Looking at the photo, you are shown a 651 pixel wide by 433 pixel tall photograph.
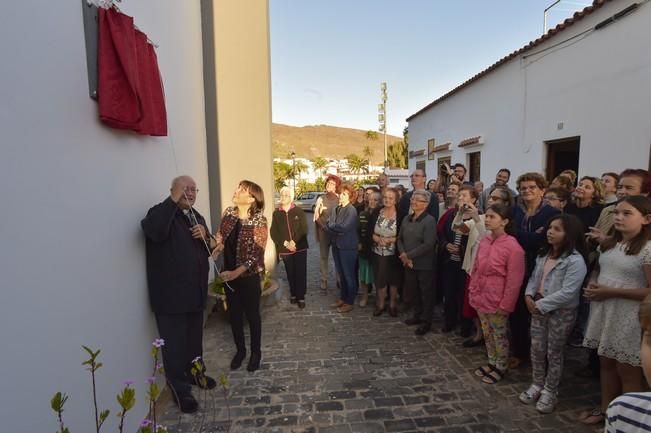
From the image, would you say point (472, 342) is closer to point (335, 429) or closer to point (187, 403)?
point (335, 429)

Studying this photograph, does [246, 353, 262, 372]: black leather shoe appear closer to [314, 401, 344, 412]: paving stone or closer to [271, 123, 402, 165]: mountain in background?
[314, 401, 344, 412]: paving stone

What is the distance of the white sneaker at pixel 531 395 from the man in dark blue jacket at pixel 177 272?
2.80 meters

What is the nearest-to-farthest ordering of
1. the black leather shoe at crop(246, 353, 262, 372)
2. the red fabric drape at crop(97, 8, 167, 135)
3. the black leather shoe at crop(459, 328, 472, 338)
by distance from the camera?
the red fabric drape at crop(97, 8, 167, 135) → the black leather shoe at crop(246, 353, 262, 372) → the black leather shoe at crop(459, 328, 472, 338)

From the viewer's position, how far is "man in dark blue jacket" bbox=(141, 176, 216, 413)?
2.93 meters

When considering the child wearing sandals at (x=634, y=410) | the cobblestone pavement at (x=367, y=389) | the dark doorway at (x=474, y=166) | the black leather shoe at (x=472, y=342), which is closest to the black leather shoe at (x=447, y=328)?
the cobblestone pavement at (x=367, y=389)

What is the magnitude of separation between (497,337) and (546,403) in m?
0.65

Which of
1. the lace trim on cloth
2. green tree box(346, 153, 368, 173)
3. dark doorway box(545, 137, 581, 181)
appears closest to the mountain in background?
green tree box(346, 153, 368, 173)

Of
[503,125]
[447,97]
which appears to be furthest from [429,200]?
[447,97]

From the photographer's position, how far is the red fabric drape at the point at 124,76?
7.79ft

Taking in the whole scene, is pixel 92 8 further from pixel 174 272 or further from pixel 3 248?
pixel 174 272

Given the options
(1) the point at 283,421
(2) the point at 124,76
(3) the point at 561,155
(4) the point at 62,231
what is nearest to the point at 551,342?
(1) the point at 283,421

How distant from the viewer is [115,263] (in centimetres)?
254

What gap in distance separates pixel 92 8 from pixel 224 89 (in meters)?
3.39

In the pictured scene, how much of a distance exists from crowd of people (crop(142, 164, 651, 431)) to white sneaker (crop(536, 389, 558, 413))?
0.4 inches
